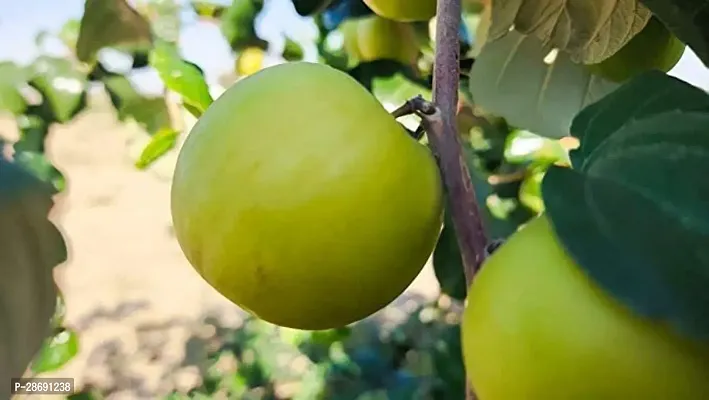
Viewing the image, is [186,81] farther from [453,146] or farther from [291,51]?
[453,146]

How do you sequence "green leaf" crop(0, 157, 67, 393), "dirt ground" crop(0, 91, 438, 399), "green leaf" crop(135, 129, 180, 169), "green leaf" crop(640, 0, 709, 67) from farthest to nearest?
"dirt ground" crop(0, 91, 438, 399)
"green leaf" crop(135, 129, 180, 169)
"green leaf" crop(640, 0, 709, 67)
"green leaf" crop(0, 157, 67, 393)

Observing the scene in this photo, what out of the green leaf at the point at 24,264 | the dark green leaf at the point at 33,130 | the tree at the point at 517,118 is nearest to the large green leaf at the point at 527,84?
the tree at the point at 517,118

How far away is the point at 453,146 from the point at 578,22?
223mm

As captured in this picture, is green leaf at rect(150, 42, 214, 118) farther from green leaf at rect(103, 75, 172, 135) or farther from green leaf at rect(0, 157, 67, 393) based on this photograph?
green leaf at rect(0, 157, 67, 393)

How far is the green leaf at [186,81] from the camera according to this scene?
0.79 m

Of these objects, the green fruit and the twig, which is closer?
the twig

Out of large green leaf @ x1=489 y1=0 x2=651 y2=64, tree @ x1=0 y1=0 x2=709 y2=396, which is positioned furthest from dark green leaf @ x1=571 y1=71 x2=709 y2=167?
large green leaf @ x1=489 y1=0 x2=651 y2=64

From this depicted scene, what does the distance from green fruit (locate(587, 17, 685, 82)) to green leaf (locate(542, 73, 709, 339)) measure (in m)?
0.22

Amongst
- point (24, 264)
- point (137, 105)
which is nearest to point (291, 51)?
point (137, 105)

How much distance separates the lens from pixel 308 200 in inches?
13.4

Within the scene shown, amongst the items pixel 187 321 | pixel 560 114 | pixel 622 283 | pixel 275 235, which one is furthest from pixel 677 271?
pixel 187 321

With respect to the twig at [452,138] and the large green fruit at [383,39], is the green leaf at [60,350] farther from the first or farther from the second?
the twig at [452,138]

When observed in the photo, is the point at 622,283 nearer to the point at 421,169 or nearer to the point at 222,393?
the point at 421,169

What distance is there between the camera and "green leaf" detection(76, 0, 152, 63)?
75 centimetres
